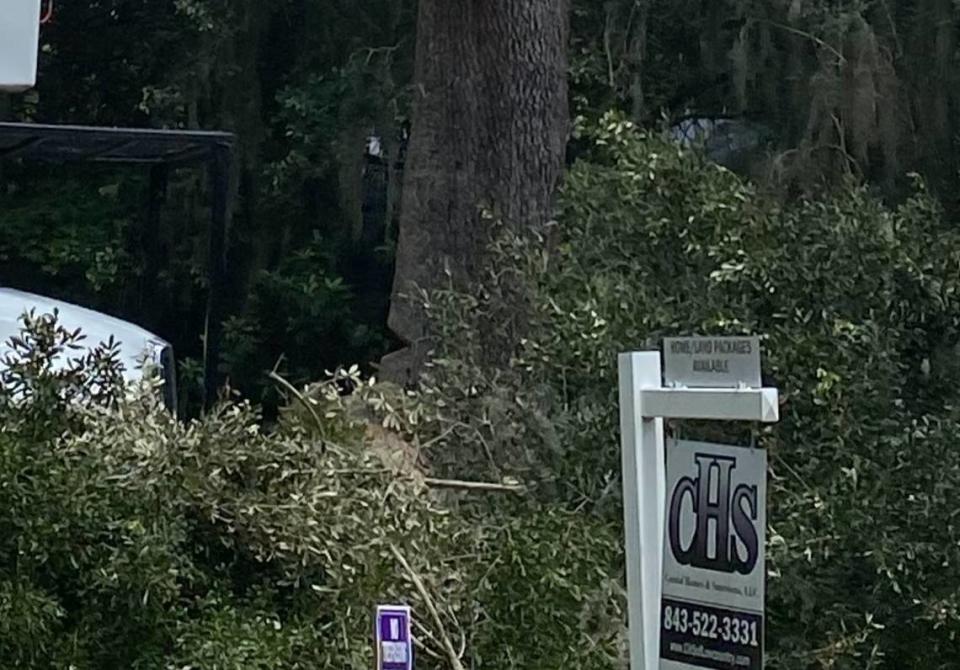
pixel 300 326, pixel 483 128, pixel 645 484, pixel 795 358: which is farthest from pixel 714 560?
pixel 300 326

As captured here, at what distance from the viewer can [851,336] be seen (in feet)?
16.5

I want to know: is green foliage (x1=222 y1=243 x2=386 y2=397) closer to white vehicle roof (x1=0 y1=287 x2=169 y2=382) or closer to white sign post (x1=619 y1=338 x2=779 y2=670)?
white vehicle roof (x1=0 y1=287 x2=169 y2=382)

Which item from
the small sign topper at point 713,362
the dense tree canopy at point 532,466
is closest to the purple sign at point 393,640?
the dense tree canopy at point 532,466

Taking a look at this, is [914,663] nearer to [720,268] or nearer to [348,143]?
[720,268]

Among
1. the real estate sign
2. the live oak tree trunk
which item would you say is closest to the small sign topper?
the real estate sign

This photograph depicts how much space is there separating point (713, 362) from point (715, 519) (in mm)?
400

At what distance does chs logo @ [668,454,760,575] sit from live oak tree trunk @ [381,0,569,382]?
5.27 metres

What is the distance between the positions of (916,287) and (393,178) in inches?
377

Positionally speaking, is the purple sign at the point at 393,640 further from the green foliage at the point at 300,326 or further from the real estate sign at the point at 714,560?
the green foliage at the point at 300,326

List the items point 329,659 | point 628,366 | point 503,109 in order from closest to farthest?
1. point 628,366
2. point 329,659
3. point 503,109

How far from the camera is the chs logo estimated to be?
3.80 metres

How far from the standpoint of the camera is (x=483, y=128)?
9414 millimetres

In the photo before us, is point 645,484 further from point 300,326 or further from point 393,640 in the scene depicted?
point 300,326

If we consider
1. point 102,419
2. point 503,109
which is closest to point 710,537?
point 102,419
